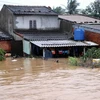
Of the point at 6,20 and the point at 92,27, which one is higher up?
the point at 6,20

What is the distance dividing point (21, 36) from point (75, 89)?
14.1 metres

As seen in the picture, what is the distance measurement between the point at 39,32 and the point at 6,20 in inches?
158

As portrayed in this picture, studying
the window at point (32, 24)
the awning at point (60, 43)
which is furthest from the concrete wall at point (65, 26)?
the awning at point (60, 43)

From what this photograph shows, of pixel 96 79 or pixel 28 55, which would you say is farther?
pixel 28 55

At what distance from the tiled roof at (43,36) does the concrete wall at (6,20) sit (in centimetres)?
179

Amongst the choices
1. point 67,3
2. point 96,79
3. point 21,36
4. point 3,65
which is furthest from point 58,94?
point 67,3

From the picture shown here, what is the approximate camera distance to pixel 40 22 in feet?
97.8

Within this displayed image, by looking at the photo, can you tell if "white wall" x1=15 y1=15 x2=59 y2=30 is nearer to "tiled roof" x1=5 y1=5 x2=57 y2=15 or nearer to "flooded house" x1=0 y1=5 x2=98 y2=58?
"flooded house" x1=0 y1=5 x2=98 y2=58

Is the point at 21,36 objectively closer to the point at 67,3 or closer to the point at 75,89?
the point at 75,89

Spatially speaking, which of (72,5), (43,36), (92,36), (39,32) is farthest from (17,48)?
(72,5)

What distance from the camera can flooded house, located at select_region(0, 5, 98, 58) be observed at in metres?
24.7

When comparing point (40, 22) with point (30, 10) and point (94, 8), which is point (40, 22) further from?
point (94, 8)

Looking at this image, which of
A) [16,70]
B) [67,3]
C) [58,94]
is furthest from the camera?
[67,3]

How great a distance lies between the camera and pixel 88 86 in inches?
559
